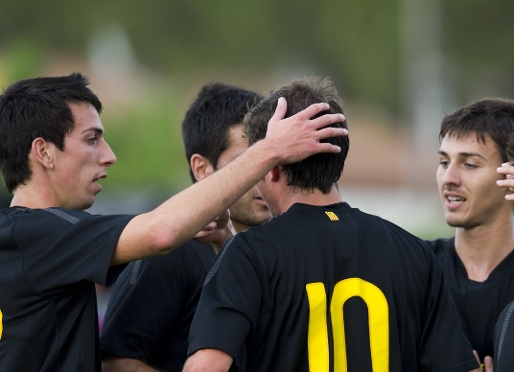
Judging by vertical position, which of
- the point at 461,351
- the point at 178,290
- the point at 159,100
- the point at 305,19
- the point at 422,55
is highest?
the point at 305,19

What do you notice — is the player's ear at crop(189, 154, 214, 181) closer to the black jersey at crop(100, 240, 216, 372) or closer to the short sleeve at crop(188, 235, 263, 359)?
the black jersey at crop(100, 240, 216, 372)

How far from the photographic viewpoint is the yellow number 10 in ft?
11.0

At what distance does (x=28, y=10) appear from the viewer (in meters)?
52.7

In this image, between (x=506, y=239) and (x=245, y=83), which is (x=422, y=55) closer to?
(x=245, y=83)

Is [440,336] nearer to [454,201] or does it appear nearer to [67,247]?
[454,201]

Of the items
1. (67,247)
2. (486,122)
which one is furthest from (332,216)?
(486,122)

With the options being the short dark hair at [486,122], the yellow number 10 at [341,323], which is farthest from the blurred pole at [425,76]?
the yellow number 10 at [341,323]

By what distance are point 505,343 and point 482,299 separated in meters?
1.02

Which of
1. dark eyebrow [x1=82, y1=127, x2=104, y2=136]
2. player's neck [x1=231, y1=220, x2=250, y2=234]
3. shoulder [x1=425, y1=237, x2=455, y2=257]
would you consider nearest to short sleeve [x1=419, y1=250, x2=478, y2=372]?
shoulder [x1=425, y1=237, x2=455, y2=257]

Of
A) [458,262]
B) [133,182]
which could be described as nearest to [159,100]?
[133,182]

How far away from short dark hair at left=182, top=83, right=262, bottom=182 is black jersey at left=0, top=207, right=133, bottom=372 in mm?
1534

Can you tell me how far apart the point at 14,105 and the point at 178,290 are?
4.15 feet

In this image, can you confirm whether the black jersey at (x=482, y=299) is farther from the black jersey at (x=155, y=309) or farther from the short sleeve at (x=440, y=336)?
the black jersey at (x=155, y=309)

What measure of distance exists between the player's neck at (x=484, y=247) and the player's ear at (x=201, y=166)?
160cm
